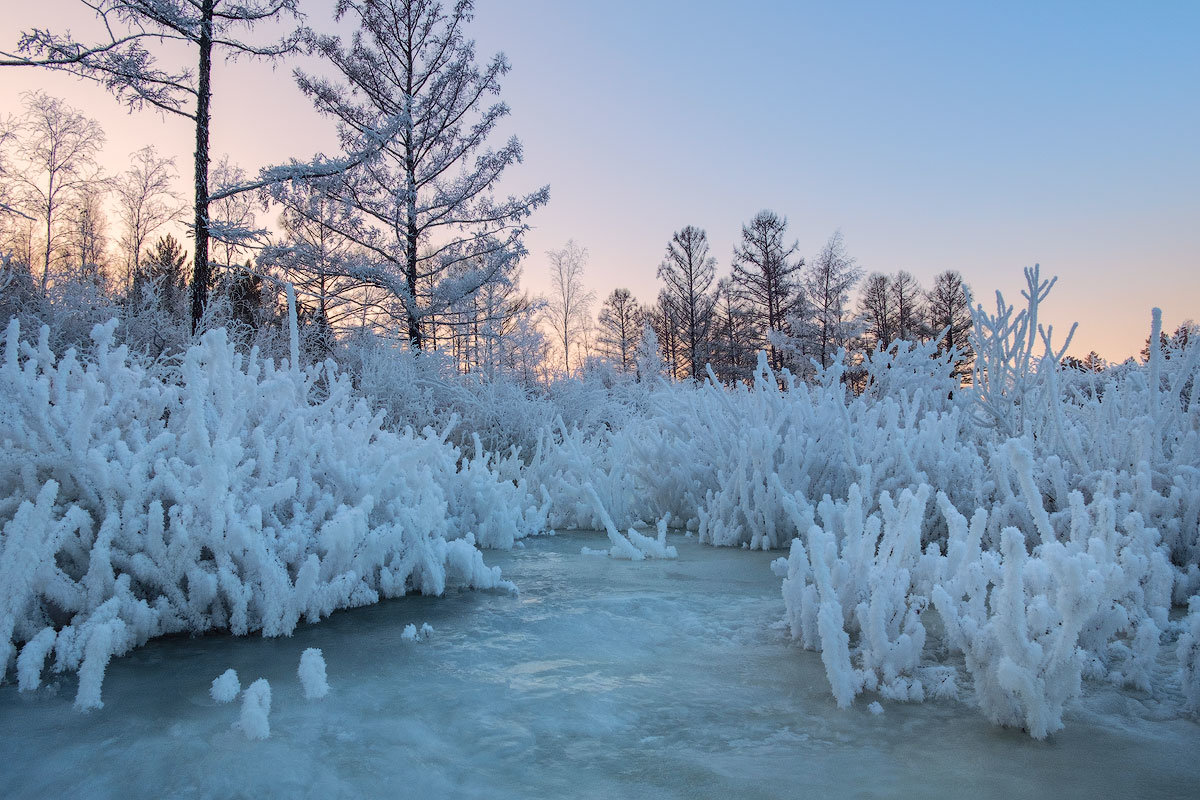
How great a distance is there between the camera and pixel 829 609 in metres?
1.71

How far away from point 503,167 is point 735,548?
1368 centimetres

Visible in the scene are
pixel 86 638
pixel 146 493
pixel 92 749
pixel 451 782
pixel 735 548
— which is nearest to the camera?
pixel 451 782

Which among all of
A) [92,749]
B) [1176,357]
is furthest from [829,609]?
[1176,357]

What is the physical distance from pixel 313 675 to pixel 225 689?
223 millimetres

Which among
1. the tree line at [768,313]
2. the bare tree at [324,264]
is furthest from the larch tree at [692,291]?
the bare tree at [324,264]

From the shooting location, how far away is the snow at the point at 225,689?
1.79 metres

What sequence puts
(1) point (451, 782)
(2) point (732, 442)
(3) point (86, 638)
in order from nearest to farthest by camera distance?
1. (1) point (451, 782)
2. (3) point (86, 638)
3. (2) point (732, 442)

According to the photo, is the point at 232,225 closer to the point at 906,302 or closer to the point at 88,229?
the point at 88,229

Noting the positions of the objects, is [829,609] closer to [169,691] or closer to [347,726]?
[347,726]

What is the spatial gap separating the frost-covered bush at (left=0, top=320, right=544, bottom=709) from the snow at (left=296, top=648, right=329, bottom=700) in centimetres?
51

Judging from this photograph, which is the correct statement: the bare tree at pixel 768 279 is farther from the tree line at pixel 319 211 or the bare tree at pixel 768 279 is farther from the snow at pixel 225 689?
the snow at pixel 225 689

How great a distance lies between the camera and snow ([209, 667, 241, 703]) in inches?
70.3

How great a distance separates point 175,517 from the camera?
2.31m

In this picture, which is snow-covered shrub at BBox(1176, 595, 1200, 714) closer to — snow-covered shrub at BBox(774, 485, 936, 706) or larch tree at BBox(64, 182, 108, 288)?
snow-covered shrub at BBox(774, 485, 936, 706)
